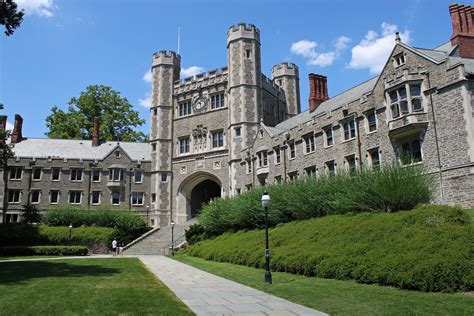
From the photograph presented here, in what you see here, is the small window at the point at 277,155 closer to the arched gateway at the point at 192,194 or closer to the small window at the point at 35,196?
the arched gateway at the point at 192,194

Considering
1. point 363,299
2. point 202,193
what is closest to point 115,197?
point 202,193

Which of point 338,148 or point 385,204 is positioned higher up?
point 338,148

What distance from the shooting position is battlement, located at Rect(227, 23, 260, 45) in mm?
44125

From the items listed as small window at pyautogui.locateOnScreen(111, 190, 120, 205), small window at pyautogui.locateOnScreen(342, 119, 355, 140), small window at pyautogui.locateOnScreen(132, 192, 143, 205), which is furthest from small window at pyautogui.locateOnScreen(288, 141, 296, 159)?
small window at pyautogui.locateOnScreen(111, 190, 120, 205)

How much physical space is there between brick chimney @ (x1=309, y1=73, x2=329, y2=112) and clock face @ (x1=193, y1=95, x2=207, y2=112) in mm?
12604

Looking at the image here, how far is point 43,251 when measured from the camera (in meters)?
36.0

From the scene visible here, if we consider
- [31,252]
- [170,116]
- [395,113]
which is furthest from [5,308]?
[170,116]

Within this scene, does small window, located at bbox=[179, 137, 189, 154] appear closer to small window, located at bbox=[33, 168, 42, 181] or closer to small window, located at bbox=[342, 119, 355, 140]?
small window, located at bbox=[33, 168, 42, 181]

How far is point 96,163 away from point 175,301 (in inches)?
1679

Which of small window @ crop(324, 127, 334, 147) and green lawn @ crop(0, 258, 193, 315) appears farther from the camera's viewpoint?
small window @ crop(324, 127, 334, 147)

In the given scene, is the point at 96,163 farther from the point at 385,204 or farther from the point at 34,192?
the point at 385,204

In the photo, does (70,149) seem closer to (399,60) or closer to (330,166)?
(330,166)

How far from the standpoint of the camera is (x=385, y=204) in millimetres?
16875

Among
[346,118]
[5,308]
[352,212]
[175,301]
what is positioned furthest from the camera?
[346,118]
